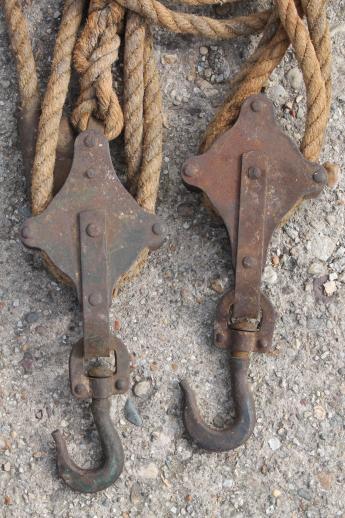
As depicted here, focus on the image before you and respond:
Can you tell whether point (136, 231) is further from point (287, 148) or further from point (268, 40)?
point (268, 40)

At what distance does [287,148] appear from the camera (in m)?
1.47

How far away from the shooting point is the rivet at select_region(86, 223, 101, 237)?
1421 mm

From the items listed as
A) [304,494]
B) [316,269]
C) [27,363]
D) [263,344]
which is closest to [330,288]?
[316,269]

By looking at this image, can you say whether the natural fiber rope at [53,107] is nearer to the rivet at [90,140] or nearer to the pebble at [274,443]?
the rivet at [90,140]

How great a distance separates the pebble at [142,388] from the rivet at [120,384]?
0.21 feet

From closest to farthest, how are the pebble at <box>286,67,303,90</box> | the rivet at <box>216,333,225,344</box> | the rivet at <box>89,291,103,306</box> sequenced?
the rivet at <box>89,291,103,306</box>
the rivet at <box>216,333,225,344</box>
the pebble at <box>286,67,303,90</box>

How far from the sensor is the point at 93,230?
1.42 metres

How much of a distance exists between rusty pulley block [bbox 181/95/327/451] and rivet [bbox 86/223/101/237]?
0.19 metres

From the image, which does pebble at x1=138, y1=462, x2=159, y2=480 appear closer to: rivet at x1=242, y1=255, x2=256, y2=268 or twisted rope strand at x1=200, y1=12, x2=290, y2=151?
rivet at x1=242, y1=255, x2=256, y2=268

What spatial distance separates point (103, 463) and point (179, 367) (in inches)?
9.2

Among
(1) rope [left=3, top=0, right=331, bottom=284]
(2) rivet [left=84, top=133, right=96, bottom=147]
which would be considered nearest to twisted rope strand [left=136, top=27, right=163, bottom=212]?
(1) rope [left=3, top=0, right=331, bottom=284]

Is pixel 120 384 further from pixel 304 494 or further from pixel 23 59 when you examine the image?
pixel 23 59

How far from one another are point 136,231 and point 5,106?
409 millimetres

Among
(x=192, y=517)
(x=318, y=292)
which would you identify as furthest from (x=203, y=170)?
(x=192, y=517)
